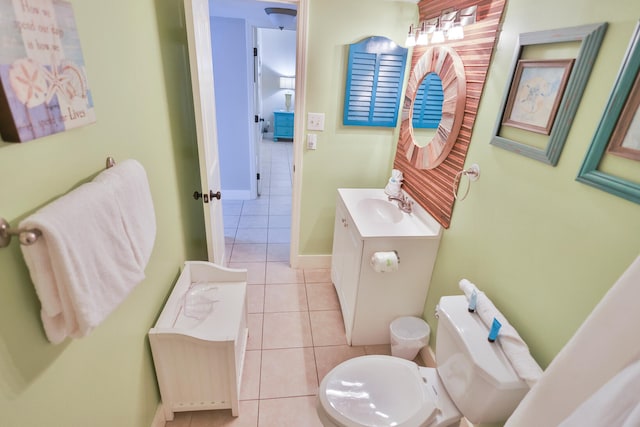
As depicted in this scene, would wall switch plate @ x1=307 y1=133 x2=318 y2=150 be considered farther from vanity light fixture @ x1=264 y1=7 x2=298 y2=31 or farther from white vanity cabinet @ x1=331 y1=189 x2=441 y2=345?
vanity light fixture @ x1=264 y1=7 x2=298 y2=31

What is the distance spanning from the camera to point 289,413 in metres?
1.60

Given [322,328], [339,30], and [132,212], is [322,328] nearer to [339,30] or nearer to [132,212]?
[132,212]

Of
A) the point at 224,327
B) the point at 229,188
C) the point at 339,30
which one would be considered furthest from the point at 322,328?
the point at 229,188

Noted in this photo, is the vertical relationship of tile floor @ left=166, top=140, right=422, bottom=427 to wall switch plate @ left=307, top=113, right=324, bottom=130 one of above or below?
below

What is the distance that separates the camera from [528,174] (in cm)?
112

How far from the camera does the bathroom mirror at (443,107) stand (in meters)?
1.52

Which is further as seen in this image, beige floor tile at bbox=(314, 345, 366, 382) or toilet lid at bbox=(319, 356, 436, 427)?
beige floor tile at bbox=(314, 345, 366, 382)

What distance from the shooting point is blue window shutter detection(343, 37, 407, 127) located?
210 centimetres

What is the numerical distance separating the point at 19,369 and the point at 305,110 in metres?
1.94

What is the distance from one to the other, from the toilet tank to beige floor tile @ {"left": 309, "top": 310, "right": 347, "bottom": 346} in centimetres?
88

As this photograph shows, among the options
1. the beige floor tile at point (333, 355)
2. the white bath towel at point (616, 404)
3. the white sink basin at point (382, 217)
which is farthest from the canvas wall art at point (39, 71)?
the beige floor tile at point (333, 355)

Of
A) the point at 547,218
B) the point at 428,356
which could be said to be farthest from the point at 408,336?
the point at 547,218

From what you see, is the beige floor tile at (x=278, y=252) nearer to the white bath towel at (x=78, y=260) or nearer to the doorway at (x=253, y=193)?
the doorway at (x=253, y=193)

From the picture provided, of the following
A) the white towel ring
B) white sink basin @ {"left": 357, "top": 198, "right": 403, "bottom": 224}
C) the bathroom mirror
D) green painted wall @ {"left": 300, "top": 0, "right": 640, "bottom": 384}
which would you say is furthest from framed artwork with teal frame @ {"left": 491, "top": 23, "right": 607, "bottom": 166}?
white sink basin @ {"left": 357, "top": 198, "right": 403, "bottom": 224}
